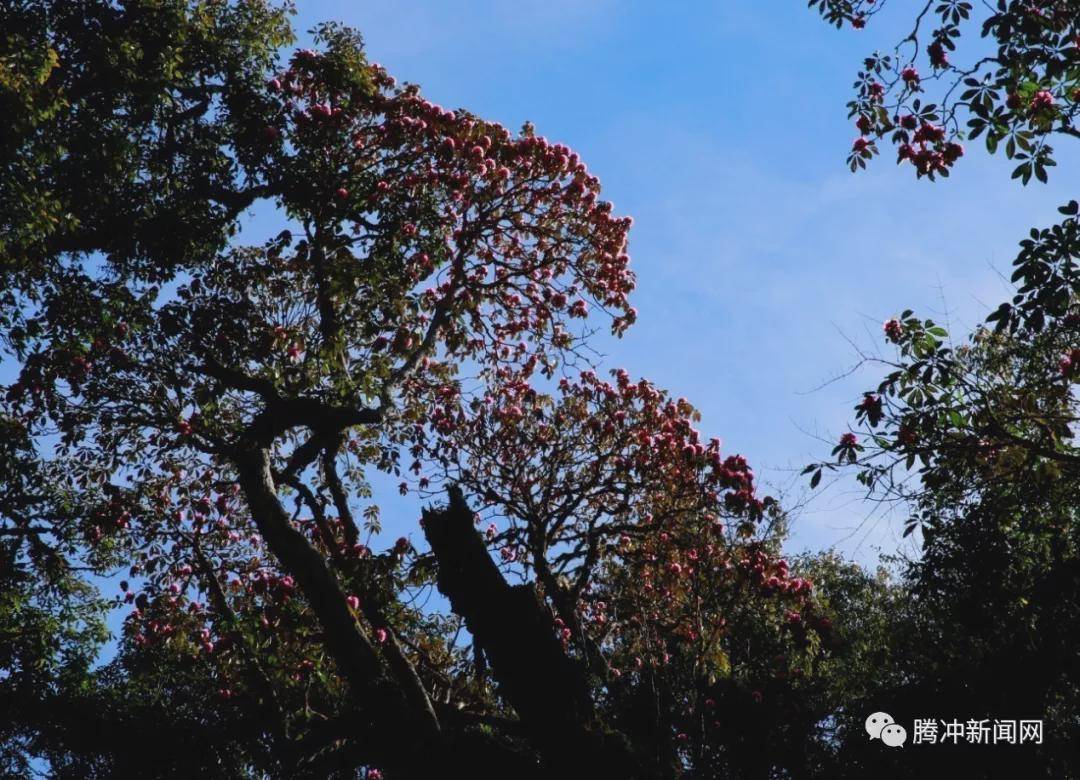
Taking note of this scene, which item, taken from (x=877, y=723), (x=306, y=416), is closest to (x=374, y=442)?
(x=306, y=416)

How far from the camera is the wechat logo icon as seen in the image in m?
15.8

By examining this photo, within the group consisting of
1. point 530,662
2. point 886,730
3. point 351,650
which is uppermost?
point 351,650

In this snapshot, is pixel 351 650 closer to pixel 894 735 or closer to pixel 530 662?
pixel 530 662

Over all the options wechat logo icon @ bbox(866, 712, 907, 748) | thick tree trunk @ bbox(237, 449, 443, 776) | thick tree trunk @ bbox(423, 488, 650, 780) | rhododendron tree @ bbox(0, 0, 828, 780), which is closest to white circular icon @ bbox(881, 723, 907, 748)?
wechat logo icon @ bbox(866, 712, 907, 748)

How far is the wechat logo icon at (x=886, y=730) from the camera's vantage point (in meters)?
15.8

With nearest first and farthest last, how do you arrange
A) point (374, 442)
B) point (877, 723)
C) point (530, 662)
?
point (530, 662)
point (374, 442)
point (877, 723)

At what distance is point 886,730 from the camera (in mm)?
16219

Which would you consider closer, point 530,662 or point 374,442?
point 530,662

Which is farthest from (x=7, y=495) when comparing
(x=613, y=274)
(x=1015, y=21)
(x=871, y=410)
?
(x=1015, y=21)

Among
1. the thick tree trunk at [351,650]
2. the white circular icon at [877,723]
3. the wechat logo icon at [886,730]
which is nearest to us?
the thick tree trunk at [351,650]

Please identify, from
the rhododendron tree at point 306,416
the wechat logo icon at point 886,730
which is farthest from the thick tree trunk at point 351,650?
the wechat logo icon at point 886,730

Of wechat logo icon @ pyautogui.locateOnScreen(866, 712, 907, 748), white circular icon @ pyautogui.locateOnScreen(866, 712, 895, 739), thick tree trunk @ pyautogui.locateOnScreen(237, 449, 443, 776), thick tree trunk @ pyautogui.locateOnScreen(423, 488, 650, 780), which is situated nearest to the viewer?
thick tree trunk @ pyautogui.locateOnScreen(423, 488, 650, 780)

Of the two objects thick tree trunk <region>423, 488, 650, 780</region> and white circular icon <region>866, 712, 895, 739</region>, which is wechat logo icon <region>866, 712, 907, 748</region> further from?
thick tree trunk <region>423, 488, 650, 780</region>

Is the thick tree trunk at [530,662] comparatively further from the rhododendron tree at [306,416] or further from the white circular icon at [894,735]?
the white circular icon at [894,735]
